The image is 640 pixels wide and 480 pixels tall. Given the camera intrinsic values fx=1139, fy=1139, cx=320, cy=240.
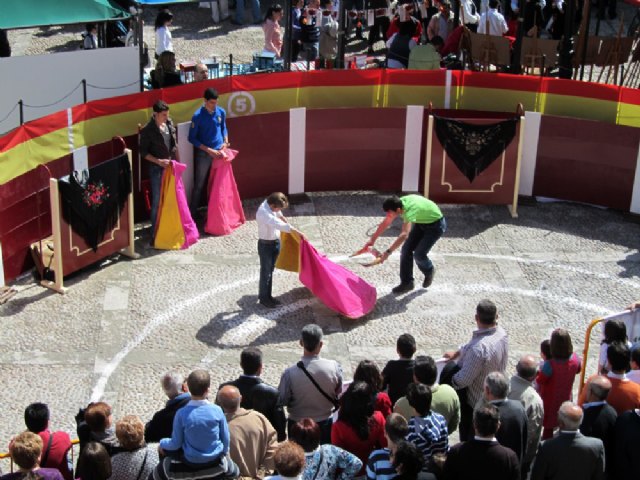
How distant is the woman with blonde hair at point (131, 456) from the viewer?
798 centimetres

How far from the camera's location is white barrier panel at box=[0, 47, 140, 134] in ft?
53.5

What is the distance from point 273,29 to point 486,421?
13552 mm

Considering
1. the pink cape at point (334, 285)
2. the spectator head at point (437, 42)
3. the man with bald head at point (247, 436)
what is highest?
the spectator head at point (437, 42)

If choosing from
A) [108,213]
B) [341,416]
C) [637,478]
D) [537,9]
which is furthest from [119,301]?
[537,9]

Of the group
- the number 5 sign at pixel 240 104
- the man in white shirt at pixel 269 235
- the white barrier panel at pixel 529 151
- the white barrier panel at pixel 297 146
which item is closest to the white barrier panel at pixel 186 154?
the number 5 sign at pixel 240 104

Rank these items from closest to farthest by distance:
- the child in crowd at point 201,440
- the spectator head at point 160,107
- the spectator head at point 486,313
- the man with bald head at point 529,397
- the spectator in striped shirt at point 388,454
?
1. the spectator in striped shirt at point 388,454
2. the child in crowd at point 201,440
3. the man with bald head at point 529,397
4. the spectator head at point 486,313
5. the spectator head at point 160,107

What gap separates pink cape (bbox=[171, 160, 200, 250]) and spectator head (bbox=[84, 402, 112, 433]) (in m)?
6.40

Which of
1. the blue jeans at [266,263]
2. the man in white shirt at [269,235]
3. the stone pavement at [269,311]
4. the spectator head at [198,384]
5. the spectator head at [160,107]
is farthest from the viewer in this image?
the spectator head at [160,107]

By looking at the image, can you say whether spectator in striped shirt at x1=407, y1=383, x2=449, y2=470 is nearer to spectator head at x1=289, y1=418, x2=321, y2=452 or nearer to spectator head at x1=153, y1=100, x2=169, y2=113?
spectator head at x1=289, y1=418, x2=321, y2=452

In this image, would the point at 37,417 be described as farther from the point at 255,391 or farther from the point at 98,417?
the point at 255,391

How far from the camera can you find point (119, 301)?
13.1m

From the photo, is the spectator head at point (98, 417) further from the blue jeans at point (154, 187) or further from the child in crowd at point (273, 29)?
the child in crowd at point (273, 29)

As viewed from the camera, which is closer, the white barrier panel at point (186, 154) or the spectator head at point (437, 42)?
the white barrier panel at point (186, 154)

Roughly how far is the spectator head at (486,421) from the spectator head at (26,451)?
2.99 metres
